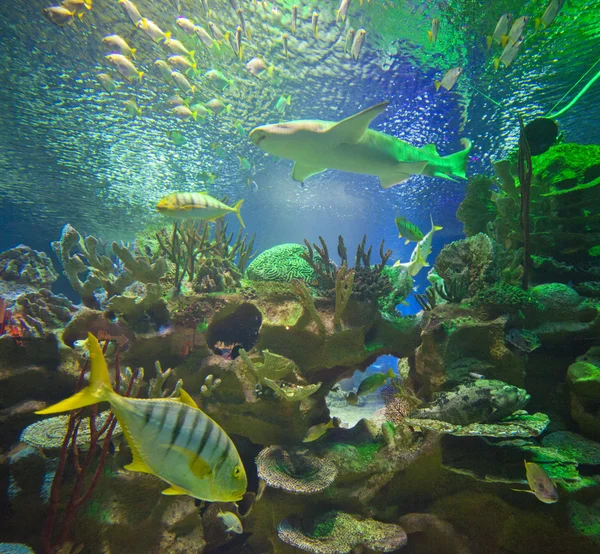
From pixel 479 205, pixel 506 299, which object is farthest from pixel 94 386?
pixel 479 205

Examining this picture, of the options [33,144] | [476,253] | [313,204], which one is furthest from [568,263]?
[313,204]

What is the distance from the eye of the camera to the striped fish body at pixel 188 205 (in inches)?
144

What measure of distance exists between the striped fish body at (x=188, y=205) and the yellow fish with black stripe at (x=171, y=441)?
259cm

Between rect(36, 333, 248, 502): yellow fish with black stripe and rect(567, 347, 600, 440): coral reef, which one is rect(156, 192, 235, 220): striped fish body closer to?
rect(36, 333, 248, 502): yellow fish with black stripe

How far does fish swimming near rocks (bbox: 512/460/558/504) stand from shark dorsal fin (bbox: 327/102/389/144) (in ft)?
11.2

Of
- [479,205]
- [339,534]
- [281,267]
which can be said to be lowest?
[339,534]

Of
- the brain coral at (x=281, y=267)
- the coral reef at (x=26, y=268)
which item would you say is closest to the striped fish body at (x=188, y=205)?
the brain coral at (x=281, y=267)

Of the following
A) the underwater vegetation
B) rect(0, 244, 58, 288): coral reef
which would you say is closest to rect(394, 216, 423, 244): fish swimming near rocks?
the underwater vegetation

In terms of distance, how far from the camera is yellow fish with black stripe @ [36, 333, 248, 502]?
4.47 feet

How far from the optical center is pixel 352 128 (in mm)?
3174

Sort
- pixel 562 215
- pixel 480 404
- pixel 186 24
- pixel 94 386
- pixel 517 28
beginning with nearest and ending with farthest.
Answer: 1. pixel 94 386
2. pixel 480 404
3. pixel 562 215
4. pixel 517 28
5. pixel 186 24

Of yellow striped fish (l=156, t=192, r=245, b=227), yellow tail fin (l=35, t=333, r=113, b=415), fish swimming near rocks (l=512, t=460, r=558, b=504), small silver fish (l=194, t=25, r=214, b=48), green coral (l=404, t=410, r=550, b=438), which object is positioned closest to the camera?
yellow tail fin (l=35, t=333, r=113, b=415)

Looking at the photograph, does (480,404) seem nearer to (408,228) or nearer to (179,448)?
(179,448)

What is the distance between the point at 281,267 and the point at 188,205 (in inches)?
71.1
